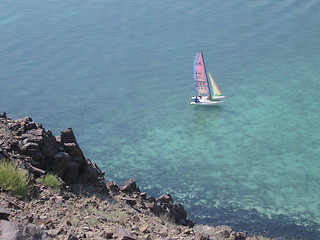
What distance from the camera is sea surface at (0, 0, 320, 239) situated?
31.0m

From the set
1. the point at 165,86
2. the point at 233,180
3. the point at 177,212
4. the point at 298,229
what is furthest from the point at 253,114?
the point at 177,212

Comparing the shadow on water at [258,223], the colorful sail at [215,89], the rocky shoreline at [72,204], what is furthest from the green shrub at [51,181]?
the colorful sail at [215,89]

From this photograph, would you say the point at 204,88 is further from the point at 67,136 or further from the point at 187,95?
the point at 67,136

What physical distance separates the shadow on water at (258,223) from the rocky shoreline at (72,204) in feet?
21.5

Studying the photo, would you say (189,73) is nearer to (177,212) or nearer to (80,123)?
(80,123)

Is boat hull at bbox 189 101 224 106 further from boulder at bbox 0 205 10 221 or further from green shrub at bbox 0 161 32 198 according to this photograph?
boulder at bbox 0 205 10 221

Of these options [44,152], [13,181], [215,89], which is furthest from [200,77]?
[13,181]

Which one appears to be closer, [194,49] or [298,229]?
[298,229]

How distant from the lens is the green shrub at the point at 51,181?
51.6 feet

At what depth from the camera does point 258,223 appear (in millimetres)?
27172

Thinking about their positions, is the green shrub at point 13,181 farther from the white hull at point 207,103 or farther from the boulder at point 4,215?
the white hull at point 207,103

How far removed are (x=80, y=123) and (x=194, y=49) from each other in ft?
50.8

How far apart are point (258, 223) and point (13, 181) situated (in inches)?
631

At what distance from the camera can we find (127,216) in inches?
610
